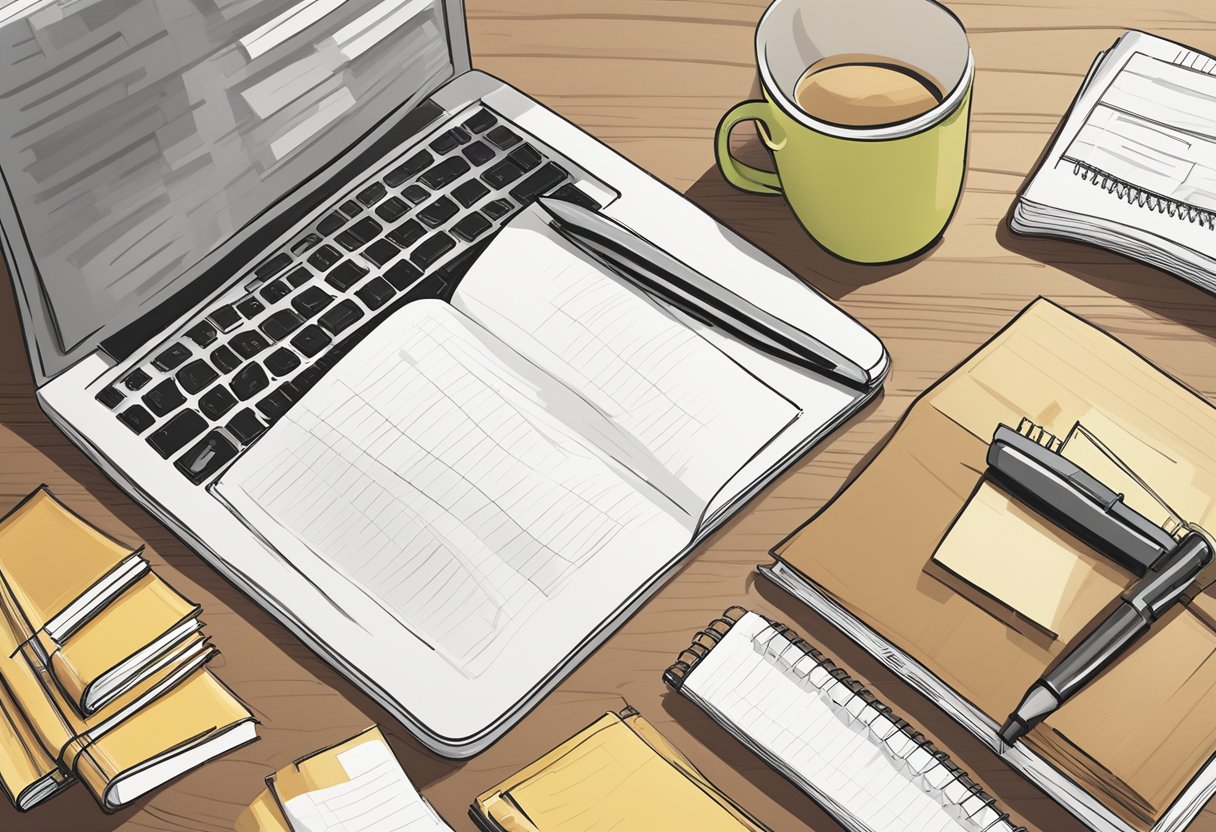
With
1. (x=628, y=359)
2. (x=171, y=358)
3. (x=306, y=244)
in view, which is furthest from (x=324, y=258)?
(x=628, y=359)

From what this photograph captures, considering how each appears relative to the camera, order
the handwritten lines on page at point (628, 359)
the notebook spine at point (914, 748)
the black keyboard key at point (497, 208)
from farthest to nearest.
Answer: the black keyboard key at point (497, 208)
the handwritten lines on page at point (628, 359)
the notebook spine at point (914, 748)

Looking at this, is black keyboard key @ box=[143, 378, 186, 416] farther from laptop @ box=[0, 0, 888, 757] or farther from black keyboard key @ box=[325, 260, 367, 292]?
black keyboard key @ box=[325, 260, 367, 292]

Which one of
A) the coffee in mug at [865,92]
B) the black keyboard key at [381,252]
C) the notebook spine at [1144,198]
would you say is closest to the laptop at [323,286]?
the black keyboard key at [381,252]

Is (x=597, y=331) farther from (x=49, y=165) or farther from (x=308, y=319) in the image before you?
(x=49, y=165)

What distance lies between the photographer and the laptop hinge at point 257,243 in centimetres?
81

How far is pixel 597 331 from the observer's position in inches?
31.9

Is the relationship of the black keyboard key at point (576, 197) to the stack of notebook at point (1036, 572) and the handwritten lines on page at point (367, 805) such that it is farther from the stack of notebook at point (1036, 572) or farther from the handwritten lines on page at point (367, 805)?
the handwritten lines on page at point (367, 805)

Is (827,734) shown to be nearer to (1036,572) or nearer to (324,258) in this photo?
(1036,572)

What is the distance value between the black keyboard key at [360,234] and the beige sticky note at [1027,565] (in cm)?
43

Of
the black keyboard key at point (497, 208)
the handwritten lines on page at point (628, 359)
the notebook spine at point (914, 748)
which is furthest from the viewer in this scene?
the black keyboard key at point (497, 208)

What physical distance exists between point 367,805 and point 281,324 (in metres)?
0.32

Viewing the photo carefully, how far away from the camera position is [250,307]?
32.8 inches

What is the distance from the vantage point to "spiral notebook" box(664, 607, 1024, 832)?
0.65 metres

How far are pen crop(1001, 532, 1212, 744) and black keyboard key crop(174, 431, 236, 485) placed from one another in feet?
1.60
